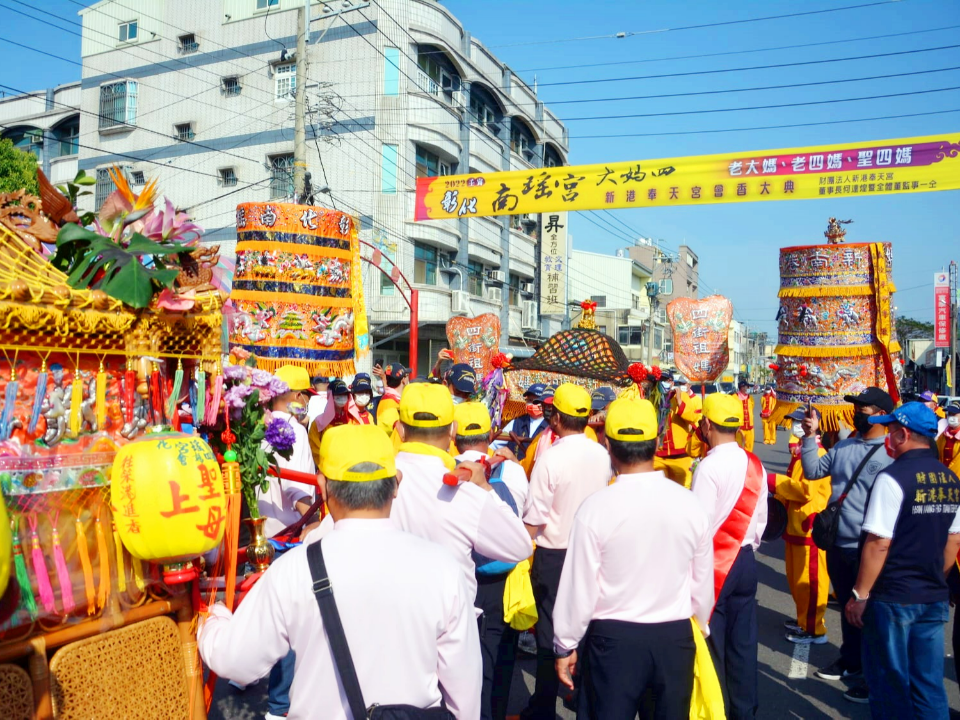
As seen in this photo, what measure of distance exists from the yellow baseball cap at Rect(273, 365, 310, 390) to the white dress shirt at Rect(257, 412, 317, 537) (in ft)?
1.68

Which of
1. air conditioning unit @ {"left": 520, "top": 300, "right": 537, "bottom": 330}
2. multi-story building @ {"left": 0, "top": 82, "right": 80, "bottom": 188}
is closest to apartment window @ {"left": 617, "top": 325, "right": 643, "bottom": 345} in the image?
air conditioning unit @ {"left": 520, "top": 300, "right": 537, "bottom": 330}

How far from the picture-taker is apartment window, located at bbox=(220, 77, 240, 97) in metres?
21.2

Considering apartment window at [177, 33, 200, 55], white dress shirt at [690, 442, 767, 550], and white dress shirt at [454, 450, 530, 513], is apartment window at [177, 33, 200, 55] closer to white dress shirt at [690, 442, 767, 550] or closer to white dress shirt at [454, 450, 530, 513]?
white dress shirt at [454, 450, 530, 513]

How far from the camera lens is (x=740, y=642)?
3775mm

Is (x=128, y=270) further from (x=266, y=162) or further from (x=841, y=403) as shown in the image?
(x=266, y=162)

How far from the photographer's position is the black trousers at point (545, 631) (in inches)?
151

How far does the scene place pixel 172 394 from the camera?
283 cm

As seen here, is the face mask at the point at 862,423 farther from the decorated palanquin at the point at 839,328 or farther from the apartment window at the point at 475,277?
the apartment window at the point at 475,277

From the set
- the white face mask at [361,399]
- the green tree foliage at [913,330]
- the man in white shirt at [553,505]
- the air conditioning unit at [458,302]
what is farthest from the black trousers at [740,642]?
the green tree foliage at [913,330]

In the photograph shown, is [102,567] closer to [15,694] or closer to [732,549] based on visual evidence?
[15,694]

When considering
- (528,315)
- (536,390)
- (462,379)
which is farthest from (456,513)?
(528,315)

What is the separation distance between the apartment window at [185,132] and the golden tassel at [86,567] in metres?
22.2

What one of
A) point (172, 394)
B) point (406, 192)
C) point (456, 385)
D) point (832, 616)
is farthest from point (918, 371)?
point (172, 394)

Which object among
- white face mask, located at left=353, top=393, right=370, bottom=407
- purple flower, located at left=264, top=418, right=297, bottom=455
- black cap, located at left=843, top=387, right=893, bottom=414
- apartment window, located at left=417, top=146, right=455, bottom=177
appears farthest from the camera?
apartment window, located at left=417, top=146, right=455, bottom=177
